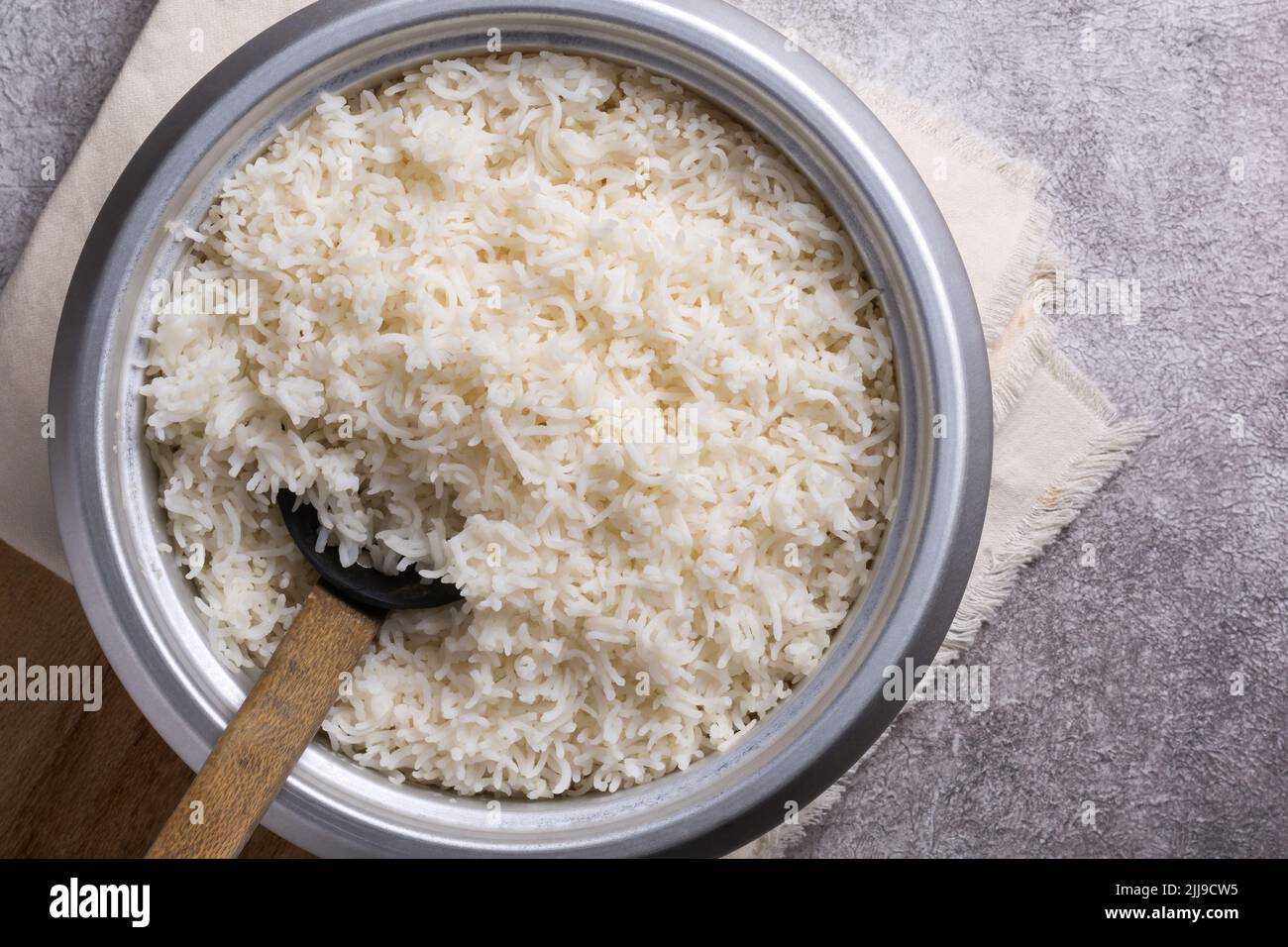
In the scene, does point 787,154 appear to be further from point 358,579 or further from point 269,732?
point 269,732

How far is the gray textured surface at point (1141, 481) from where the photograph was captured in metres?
2.05

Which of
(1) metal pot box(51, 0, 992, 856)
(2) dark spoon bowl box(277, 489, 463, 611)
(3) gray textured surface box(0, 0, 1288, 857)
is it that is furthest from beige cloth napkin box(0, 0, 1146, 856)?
(2) dark spoon bowl box(277, 489, 463, 611)

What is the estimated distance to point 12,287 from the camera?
1930 mm

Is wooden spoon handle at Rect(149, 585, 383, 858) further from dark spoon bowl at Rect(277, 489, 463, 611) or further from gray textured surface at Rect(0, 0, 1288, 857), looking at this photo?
gray textured surface at Rect(0, 0, 1288, 857)

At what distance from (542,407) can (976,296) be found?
40.0 inches

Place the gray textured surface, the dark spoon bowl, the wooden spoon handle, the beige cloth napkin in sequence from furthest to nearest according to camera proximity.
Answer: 1. the gray textured surface
2. the beige cloth napkin
3. the dark spoon bowl
4. the wooden spoon handle

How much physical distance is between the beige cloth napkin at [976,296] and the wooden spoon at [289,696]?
2.47 ft

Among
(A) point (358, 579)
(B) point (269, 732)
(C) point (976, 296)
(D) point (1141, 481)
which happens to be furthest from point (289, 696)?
(D) point (1141, 481)

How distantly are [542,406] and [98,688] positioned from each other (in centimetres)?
125

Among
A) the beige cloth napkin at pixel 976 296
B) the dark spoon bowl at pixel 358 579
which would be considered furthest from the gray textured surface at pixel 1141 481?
the dark spoon bowl at pixel 358 579

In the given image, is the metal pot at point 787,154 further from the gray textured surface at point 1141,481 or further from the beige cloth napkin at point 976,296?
the gray textured surface at point 1141,481

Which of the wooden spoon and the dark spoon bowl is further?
the dark spoon bowl

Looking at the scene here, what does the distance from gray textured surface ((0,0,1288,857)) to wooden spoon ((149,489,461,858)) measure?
1085 mm

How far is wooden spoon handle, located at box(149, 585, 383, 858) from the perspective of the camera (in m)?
1.42
